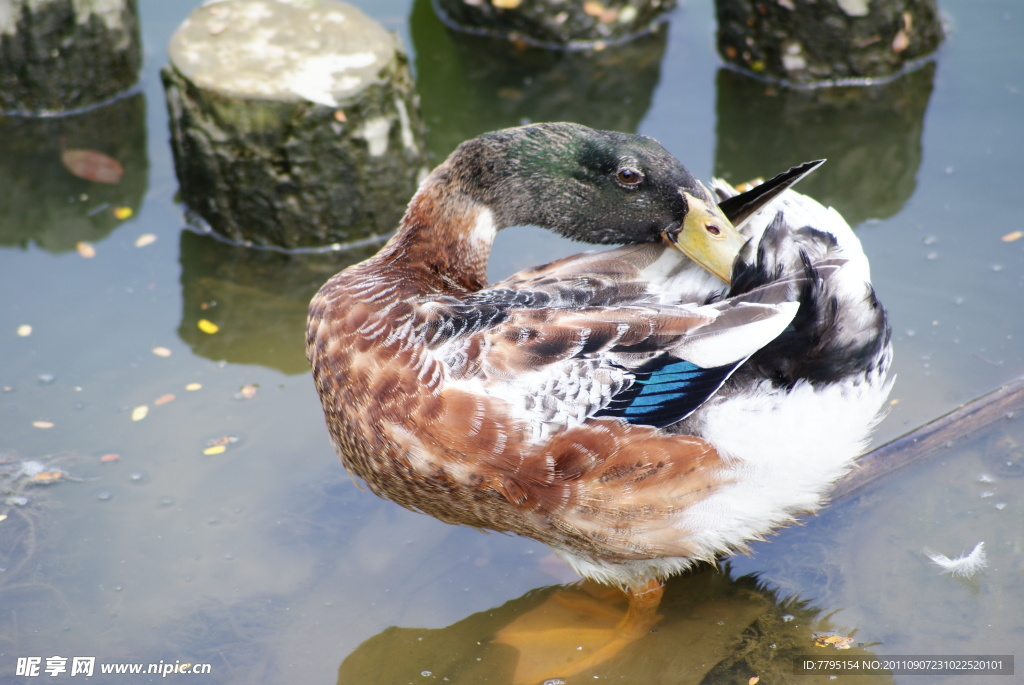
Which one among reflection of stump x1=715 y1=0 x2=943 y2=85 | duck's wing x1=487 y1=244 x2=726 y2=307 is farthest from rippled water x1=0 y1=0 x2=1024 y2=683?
duck's wing x1=487 y1=244 x2=726 y2=307

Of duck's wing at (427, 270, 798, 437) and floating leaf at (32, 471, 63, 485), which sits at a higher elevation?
duck's wing at (427, 270, 798, 437)

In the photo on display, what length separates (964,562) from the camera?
3.15 m

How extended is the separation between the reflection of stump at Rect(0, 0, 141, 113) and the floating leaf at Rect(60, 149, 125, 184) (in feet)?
1.36

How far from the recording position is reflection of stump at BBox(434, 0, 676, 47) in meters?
5.54

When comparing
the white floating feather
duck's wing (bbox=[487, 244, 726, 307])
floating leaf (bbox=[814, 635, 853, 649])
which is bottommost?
floating leaf (bbox=[814, 635, 853, 649])

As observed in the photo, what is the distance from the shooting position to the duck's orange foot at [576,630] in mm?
3047

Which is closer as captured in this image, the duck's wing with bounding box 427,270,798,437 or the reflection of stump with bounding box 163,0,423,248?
the duck's wing with bounding box 427,270,798,437

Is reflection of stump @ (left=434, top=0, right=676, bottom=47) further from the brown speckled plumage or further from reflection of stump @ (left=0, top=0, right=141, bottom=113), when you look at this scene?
the brown speckled plumage

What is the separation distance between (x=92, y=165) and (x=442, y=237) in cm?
273

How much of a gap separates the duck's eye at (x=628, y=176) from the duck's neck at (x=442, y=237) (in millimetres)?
409

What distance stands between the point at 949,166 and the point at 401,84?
8.62ft

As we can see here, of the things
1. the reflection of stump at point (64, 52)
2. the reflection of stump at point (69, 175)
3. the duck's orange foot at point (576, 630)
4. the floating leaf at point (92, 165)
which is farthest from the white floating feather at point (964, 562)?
the reflection of stump at point (64, 52)

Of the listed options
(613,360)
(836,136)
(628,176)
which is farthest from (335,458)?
(836,136)

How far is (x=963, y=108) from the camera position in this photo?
5078 mm
